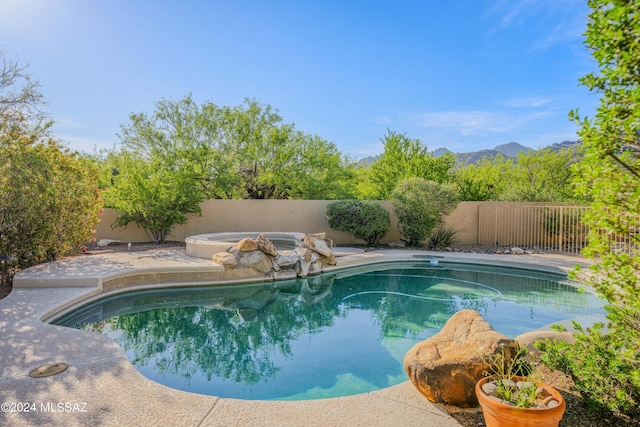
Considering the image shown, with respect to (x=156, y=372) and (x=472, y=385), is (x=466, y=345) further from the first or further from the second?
(x=156, y=372)

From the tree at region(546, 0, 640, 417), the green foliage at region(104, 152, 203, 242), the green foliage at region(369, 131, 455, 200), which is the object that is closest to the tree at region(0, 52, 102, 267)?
the green foliage at region(104, 152, 203, 242)

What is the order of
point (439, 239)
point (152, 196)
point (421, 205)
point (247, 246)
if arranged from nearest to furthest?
point (247, 246) → point (152, 196) → point (421, 205) → point (439, 239)

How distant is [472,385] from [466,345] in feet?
1.12

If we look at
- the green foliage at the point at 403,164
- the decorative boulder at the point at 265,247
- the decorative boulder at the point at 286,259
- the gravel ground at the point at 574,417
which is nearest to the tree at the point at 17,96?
the decorative boulder at the point at 265,247

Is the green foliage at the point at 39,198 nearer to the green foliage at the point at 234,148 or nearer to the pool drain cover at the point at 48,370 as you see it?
the pool drain cover at the point at 48,370

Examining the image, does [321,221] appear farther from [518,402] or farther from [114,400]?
[518,402]

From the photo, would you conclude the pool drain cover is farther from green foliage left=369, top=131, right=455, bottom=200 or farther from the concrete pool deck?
green foliage left=369, top=131, right=455, bottom=200

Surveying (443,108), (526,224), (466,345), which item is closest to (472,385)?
(466,345)

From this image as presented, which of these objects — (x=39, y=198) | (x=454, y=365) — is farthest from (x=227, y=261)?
(x=454, y=365)

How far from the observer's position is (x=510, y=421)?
6.77 ft

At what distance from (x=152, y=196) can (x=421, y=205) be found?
904 centimetres

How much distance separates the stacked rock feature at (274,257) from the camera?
8.16 m

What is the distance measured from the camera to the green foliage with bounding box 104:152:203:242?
11297 millimetres

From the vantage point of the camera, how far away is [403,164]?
1716cm
